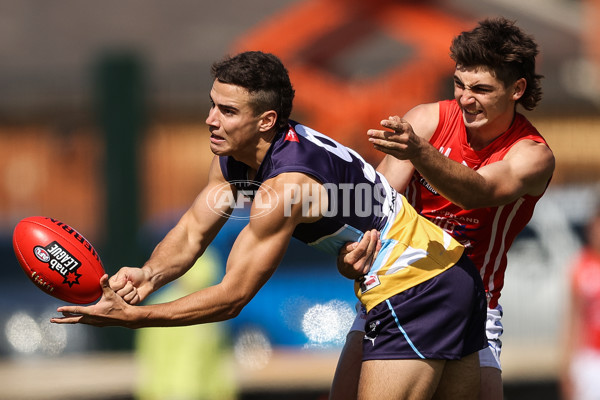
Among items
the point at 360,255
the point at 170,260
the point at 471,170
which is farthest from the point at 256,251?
the point at 471,170

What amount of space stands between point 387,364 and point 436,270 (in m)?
0.52

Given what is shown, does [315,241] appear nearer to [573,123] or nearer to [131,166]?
[131,166]

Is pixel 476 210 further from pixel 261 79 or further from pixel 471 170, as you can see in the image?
pixel 261 79

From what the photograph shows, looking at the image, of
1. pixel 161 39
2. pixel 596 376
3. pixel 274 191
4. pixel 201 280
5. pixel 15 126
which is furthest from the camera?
pixel 161 39

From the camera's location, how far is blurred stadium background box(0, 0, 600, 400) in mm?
10492

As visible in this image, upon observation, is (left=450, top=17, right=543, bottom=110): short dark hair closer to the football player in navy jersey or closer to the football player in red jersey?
the football player in red jersey

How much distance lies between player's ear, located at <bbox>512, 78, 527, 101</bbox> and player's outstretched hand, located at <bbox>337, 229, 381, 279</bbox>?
1063 millimetres

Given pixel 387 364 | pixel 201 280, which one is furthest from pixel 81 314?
pixel 201 280

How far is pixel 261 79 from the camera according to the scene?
473cm

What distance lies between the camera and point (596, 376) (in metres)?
8.84

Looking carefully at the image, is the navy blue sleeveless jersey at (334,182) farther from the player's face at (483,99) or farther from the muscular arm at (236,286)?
the player's face at (483,99)

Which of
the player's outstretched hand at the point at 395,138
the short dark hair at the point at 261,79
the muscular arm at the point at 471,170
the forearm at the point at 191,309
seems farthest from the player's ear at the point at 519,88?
the forearm at the point at 191,309

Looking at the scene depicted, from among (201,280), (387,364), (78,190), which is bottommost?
(78,190)

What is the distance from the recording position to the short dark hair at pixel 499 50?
16.2ft
